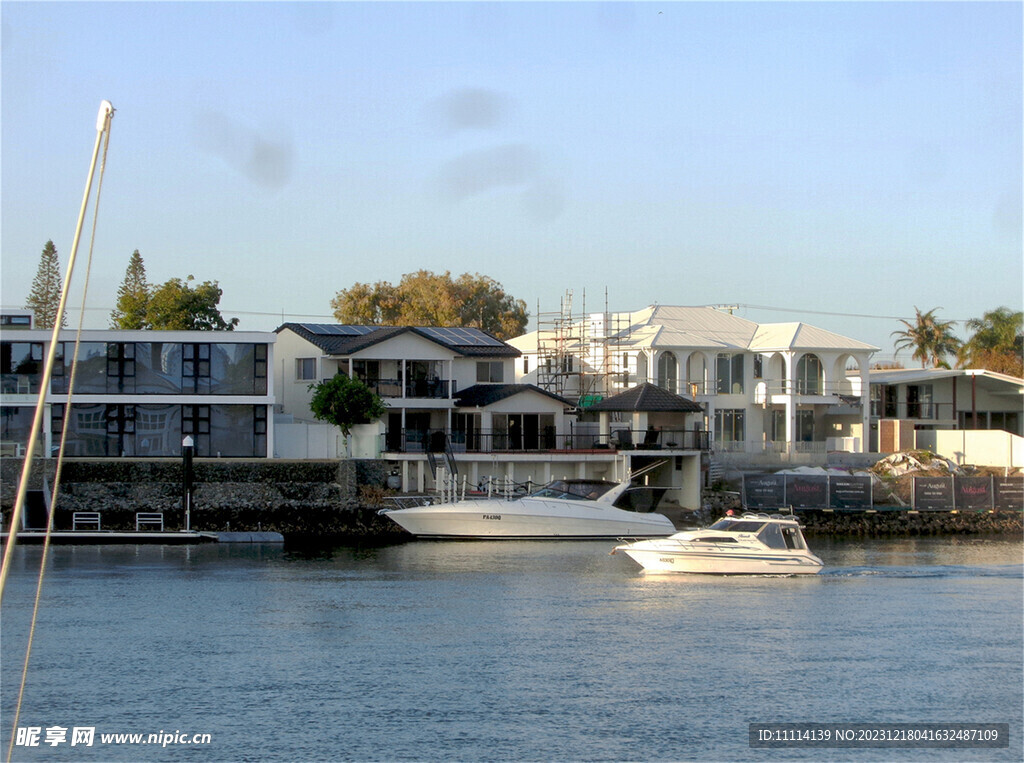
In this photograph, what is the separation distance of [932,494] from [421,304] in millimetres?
38923

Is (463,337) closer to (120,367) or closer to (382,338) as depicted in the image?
(382,338)

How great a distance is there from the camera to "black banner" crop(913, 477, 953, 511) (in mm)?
55781

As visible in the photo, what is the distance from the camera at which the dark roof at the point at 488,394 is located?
55625 millimetres

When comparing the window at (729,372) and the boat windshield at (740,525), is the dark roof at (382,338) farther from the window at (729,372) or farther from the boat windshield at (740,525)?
the boat windshield at (740,525)

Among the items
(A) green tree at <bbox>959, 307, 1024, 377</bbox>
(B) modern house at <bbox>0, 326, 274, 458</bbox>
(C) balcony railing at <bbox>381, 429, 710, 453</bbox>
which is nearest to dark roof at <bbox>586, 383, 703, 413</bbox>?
(C) balcony railing at <bbox>381, 429, 710, 453</bbox>

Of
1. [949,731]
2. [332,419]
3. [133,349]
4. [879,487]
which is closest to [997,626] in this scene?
[949,731]

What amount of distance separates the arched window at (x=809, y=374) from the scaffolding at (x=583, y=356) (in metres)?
9.47

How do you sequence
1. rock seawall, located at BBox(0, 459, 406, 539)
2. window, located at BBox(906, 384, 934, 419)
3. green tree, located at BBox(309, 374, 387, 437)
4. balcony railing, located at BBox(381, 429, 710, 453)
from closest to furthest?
1. rock seawall, located at BBox(0, 459, 406, 539)
2. green tree, located at BBox(309, 374, 387, 437)
3. balcony railing, located at BBox(381, 429, 710, 453)
4. window, located at BBox(906, 384, 934, 419)

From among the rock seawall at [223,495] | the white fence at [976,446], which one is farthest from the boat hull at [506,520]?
the white fence at [976,446]

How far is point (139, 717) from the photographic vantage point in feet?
72.8

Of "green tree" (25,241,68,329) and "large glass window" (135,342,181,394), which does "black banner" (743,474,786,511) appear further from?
"green tree" (25,241,68,329)

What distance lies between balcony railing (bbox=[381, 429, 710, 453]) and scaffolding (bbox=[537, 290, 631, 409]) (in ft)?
23.1

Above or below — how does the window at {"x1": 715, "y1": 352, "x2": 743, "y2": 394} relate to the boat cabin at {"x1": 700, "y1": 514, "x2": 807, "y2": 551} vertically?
above

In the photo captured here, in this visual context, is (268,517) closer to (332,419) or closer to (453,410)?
(332,419)
